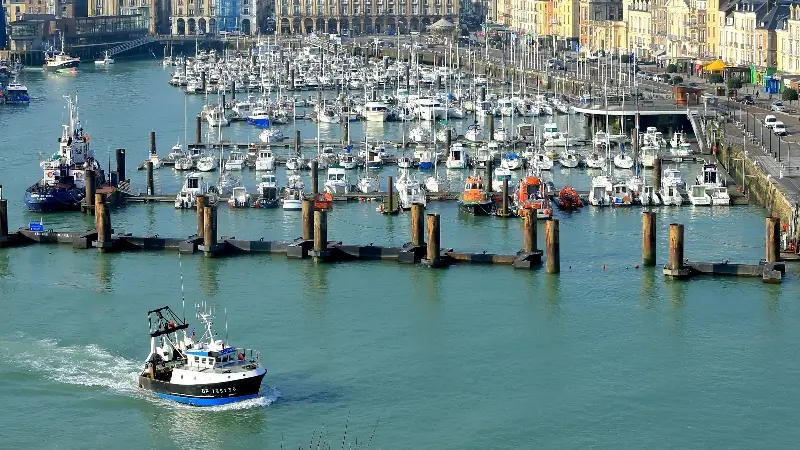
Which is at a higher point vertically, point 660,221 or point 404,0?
point 404,0

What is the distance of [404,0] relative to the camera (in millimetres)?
199500

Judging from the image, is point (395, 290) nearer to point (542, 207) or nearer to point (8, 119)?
point (542, 207)

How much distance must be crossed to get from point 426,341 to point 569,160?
1346 inches

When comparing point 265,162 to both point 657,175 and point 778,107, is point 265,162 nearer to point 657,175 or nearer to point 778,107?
point 657,175

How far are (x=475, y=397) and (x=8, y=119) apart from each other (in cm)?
7460

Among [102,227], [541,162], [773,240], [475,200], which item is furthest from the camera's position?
[541,162]

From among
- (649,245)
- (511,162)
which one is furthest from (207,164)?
(649,245)

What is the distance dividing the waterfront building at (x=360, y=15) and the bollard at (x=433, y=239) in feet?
444

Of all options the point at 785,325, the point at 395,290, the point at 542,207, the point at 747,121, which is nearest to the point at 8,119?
the point at 747,121

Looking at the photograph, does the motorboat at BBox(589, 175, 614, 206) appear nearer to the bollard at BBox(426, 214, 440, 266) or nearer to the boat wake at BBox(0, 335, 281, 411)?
the bollard at BBox(426, 214, 440, 266)

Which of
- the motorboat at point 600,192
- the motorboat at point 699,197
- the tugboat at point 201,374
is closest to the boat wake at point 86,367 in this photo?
the tugboat at point 201,374

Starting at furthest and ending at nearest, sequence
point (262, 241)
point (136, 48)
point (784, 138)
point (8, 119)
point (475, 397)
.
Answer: point (136, 48)
point (8, 119)
point (784, 138)
point (262, 241)
point (475, 397)

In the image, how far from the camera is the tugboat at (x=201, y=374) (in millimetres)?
46969

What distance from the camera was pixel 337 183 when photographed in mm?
78562
